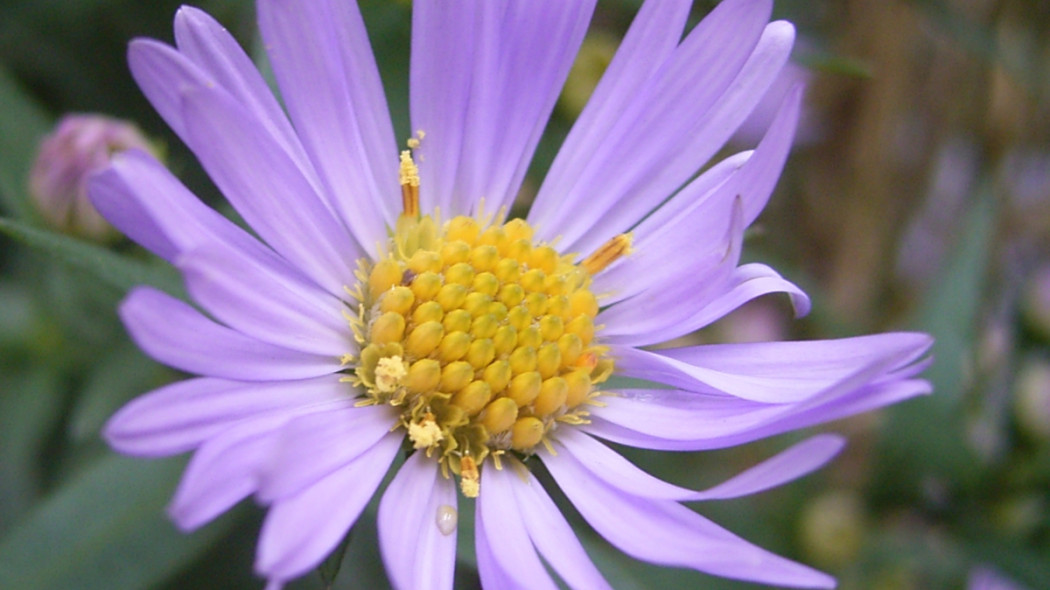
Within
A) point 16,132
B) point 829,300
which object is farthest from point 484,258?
point 829,300

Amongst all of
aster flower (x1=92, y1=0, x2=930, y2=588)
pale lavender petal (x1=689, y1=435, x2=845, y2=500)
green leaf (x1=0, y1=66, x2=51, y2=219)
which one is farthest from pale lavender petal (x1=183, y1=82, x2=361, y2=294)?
green leaf (x1=0, y1=66, x2=51, y2=219)

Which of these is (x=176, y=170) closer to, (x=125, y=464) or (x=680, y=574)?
(x=125, y=464)

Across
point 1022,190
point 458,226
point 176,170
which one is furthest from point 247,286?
point 1022,190

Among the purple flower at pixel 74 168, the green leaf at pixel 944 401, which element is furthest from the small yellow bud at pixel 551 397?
the green leaf at pixel 944 401

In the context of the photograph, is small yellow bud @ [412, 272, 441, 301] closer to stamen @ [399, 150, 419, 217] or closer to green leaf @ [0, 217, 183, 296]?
stamen @ [399, 150, 419, 217]

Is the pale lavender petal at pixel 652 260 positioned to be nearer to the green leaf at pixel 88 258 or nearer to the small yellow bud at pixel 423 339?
the small yellow bud at pixel 423 339

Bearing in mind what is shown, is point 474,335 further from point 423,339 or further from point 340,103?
point 340,103
